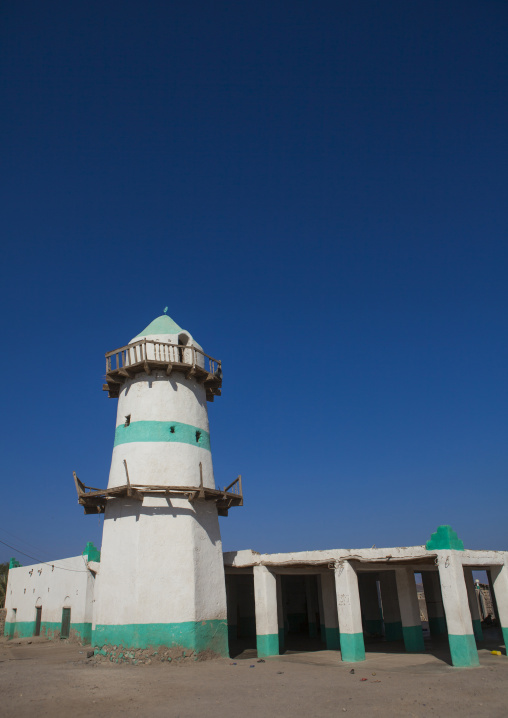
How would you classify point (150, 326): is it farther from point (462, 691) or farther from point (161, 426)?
point (462, 691)

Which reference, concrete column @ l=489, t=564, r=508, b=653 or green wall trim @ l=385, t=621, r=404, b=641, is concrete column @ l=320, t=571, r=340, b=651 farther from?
concrete column @ l=489, t=564, r=508, b=653

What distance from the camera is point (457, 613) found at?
17.4 metres

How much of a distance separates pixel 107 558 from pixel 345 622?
1007 centimetres

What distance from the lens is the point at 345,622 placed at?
19656mm

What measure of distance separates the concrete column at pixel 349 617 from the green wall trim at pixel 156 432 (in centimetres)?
849

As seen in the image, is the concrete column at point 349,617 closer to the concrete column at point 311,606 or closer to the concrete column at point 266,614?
the concrete column at point 266,614

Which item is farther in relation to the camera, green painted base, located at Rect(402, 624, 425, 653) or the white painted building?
green painted base, located at Rect(402, 624, 425, 653)

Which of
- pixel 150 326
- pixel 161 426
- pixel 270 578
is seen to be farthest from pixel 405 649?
pixel 150 326

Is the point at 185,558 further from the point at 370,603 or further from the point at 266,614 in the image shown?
the point at 370,603

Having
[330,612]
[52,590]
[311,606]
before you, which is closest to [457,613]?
[330,612]

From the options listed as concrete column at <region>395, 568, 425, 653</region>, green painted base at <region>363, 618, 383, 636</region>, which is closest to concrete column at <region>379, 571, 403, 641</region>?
green painted base at <region>363, 618, 383, 636</region>

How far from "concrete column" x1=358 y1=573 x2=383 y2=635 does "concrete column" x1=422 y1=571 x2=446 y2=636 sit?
122 inches

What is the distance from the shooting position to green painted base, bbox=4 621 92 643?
27.5m

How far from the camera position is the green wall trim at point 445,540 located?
1833 centimetres
